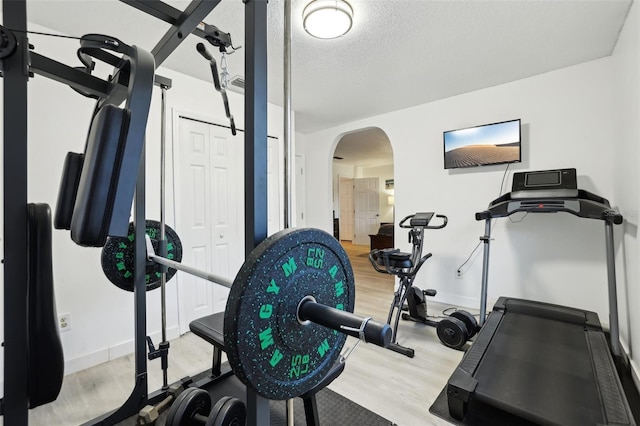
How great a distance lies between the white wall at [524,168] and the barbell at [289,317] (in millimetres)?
2961

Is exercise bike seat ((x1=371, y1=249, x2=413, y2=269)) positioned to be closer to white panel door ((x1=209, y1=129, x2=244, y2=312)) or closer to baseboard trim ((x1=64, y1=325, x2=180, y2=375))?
white panel door ((x1=209, y1=129, x2=244, y2=312))

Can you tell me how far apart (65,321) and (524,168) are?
4.15m

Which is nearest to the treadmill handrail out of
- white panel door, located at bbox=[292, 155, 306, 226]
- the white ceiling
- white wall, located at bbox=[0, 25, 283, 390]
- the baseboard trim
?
the white ceiling

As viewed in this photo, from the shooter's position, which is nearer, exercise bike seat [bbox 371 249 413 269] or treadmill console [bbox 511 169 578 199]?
treadmill console [bbox 511 169 578 199]

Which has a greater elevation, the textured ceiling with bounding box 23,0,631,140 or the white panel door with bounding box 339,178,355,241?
the textured ceiling with bounding box 23,0,631,140

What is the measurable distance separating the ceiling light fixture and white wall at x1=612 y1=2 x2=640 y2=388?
67.9 inches

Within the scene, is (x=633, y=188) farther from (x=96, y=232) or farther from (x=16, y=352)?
(x=16, y=352)

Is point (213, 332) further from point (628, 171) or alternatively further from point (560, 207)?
point (628, 171)

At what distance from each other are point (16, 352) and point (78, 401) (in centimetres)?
115

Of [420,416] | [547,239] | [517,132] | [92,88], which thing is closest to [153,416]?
[420,416]

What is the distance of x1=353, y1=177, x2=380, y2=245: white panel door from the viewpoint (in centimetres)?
880

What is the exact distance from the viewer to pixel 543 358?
6.11 ft

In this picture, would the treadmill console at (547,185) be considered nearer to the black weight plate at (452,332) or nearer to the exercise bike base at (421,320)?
the black weight plate at (452,332)

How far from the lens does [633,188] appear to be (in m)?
1.89
